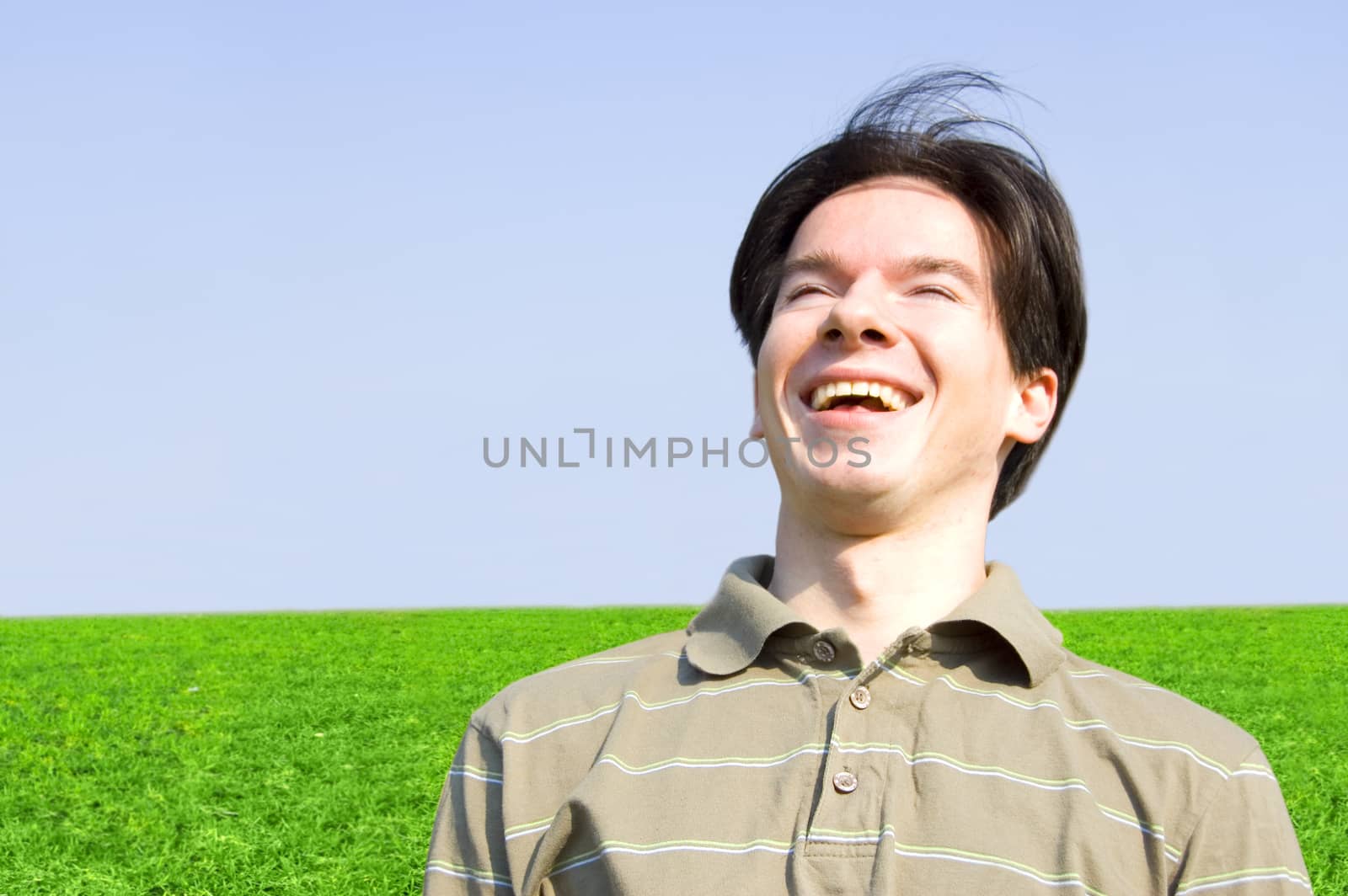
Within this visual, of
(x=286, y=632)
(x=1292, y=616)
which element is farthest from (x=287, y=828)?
(x=1292, y=616)

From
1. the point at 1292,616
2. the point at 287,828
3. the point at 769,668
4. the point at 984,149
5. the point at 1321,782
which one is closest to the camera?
the point at 769,668

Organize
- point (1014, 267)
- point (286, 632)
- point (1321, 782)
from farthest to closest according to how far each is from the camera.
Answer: point (286, 632) < point (1321, 782) < point (1014, 267)

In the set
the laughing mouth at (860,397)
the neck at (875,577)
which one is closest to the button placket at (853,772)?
the neck at (875,577)

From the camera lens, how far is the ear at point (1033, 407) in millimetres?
2549

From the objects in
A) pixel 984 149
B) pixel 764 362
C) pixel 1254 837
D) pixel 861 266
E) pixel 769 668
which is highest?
pixel 984 149

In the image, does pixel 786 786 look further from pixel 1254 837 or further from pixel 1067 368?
pixel 1067 368

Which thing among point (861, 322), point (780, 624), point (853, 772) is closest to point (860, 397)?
point (861, 322)

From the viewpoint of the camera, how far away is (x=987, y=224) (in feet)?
8.45

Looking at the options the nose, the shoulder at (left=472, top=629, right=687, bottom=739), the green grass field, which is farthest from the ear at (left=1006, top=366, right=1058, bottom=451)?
the green grass field

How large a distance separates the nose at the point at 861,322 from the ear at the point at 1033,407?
38cm

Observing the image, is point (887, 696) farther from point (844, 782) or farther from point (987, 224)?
point (987, 224)

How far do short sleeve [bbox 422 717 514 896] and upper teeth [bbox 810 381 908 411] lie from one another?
0.86 metres

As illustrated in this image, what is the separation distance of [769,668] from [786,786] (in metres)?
0.27

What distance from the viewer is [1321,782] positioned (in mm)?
8641
